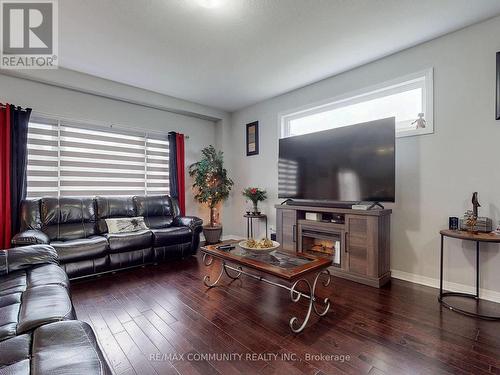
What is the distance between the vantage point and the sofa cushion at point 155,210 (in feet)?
13.5

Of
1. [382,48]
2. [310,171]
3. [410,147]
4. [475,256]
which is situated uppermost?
[382,48]

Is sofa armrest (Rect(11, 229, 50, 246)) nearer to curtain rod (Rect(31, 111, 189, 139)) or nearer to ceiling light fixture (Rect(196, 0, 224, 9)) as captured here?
curtain rod (Rect(31, 111, 189, 139))

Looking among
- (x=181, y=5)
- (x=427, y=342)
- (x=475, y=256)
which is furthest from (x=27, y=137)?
(x=475, y=256)

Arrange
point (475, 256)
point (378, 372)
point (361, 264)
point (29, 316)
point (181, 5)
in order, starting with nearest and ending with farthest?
point (29, 316) → point (378, 372) → point (181, 5) → point (475, 256) → point (361, 264)

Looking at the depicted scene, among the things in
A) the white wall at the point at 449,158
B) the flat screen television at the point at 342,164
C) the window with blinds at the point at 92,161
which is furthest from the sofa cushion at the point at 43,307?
the white wall at the point at 449,158

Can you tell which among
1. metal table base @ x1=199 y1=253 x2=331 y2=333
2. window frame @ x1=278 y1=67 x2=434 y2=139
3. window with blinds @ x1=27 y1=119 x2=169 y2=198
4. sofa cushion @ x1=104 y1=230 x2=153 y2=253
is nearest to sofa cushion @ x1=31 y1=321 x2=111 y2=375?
metal table base @ x1=199 y1=253 x2=331 y2=333

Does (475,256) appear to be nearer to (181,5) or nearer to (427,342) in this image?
(427,342)

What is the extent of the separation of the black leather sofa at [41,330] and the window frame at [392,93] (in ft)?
11.4

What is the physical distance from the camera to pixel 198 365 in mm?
1585

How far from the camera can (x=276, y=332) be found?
194 cm

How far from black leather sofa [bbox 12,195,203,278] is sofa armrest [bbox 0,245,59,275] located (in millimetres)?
730

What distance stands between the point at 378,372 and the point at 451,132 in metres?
2.51

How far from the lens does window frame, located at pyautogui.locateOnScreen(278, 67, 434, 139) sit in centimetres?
286

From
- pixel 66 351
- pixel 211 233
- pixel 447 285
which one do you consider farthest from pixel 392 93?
pixel 66 351
